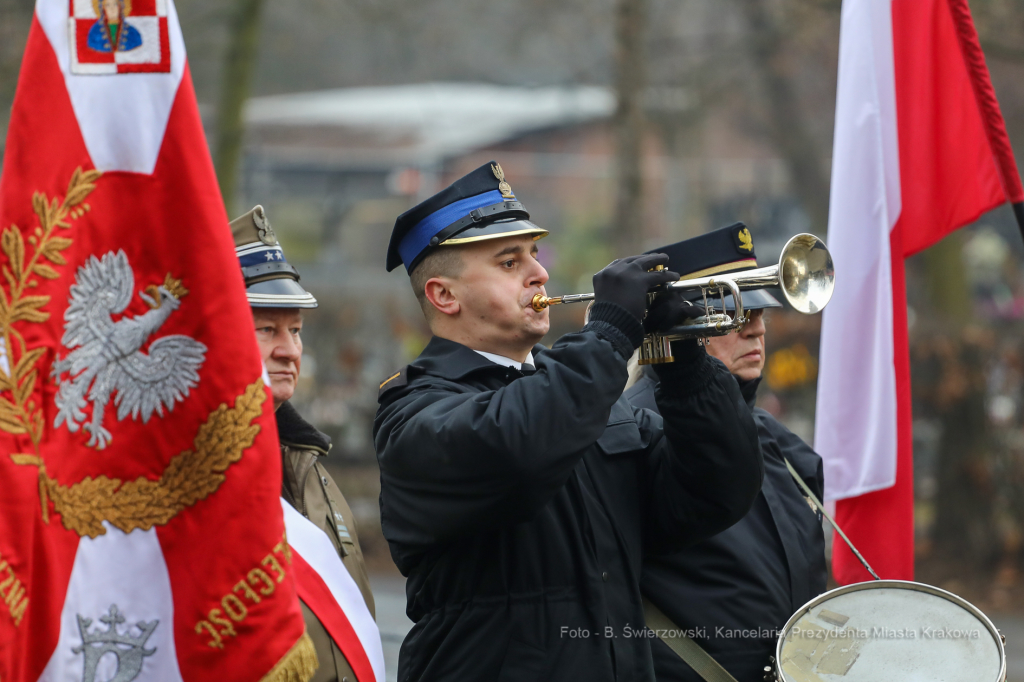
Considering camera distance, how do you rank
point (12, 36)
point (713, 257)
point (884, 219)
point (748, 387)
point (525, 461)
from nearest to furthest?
point (525, 461), point (748, 387), point (713, 257), point (884, 219), point (12, 36)

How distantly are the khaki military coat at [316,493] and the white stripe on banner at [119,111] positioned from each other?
1.48 meters

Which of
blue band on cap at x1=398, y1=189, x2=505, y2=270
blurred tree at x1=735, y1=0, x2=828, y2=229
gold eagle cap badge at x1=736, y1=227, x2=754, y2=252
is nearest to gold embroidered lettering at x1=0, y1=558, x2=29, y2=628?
blue band on cap at x1=398, y1=189, x2=505, y2=270

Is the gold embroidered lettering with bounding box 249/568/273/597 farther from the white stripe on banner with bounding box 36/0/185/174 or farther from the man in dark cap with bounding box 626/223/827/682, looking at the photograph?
the man in dark cap with bounding box 626/223/827/682

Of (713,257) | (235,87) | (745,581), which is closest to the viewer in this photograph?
(745,581)

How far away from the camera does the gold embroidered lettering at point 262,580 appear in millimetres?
2260

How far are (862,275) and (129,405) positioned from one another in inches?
114

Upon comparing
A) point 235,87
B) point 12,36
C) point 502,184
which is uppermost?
point 12,36

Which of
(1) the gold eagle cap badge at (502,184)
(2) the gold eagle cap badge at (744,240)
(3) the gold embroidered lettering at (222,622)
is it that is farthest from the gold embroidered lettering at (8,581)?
(2) the gold eagle cap badge at (744,240)

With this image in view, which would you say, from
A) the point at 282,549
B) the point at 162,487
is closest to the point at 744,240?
the point at 282,549

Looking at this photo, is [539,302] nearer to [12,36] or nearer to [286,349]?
[286,349]

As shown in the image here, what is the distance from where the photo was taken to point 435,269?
3.22 meters

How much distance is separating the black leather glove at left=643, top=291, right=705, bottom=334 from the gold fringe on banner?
1.17 meters

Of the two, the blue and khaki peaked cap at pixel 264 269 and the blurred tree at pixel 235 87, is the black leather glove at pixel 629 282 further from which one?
the blurred tree at pixel 235 87

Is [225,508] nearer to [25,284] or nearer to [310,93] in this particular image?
[25,284]
